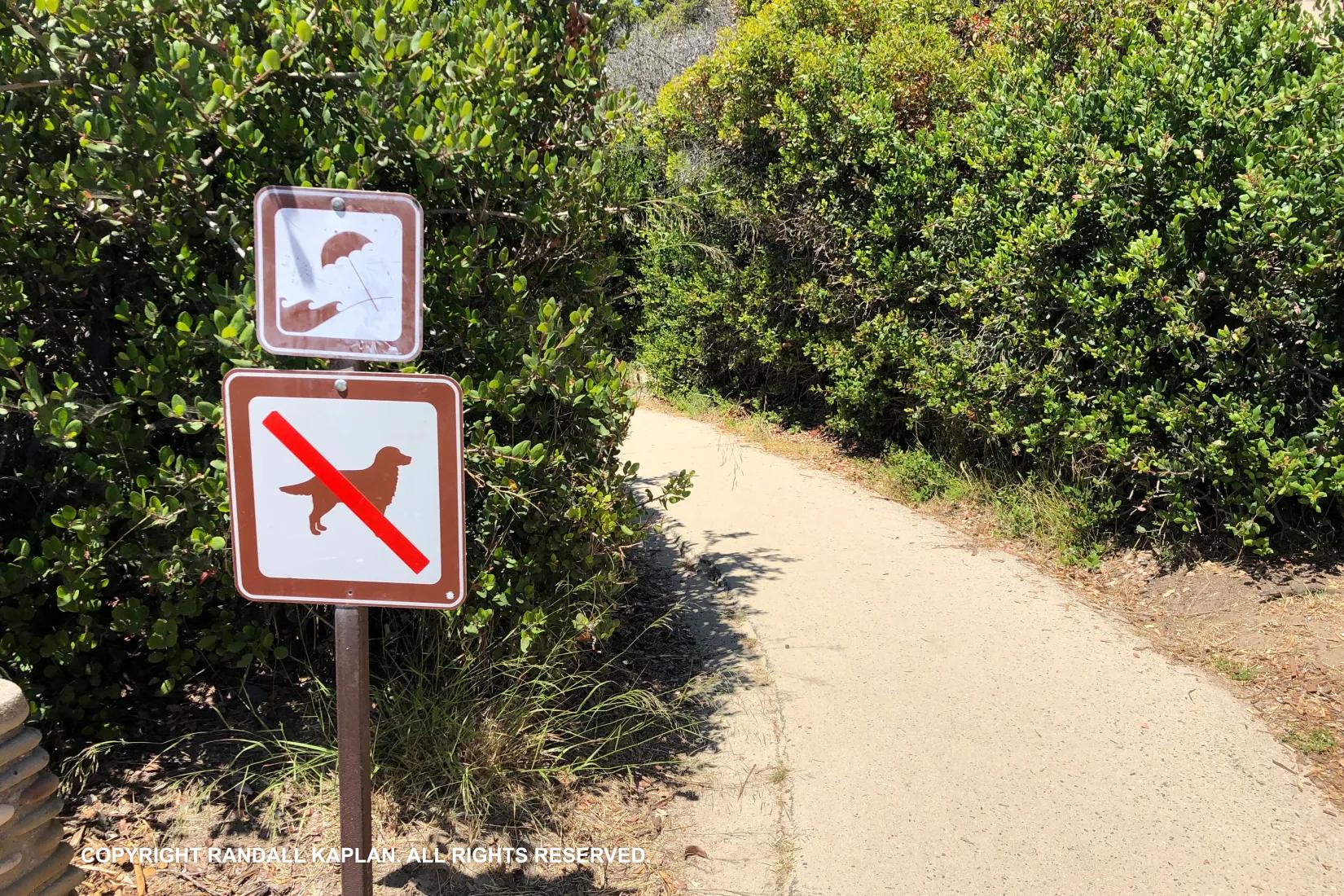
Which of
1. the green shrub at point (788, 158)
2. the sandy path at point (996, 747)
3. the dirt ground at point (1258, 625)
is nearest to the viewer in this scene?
the sandy path at point (996, 747)

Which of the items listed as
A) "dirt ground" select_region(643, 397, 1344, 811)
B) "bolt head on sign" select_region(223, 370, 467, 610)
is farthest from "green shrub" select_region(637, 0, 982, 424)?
"bolt head on sign" select_region(223, 370, 467, 610)

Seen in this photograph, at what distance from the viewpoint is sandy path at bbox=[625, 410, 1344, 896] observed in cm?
343

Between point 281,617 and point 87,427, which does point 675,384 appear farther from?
point 87,427

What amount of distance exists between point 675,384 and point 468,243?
922 cm

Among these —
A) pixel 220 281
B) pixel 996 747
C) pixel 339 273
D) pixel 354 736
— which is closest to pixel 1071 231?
pixel 996 747

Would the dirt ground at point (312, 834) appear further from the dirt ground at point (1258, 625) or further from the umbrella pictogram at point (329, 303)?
Result: the dirt ground at point (1258, 625)

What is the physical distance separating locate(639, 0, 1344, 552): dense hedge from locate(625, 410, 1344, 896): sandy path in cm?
121

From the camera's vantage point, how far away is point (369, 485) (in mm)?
2238

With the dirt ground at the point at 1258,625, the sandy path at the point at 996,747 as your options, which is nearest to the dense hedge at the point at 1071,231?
the dirt ground at the point at 1258,625

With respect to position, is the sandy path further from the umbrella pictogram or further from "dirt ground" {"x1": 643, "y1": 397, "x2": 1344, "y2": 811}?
the umbrella pictogram

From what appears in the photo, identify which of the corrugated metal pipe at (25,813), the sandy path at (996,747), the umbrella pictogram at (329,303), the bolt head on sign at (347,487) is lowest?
the sandy path at (996,747)

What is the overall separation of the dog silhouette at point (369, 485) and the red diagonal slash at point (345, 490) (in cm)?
1

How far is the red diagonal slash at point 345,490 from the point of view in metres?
2.22

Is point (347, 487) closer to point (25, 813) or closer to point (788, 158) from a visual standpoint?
point (25, 813)
